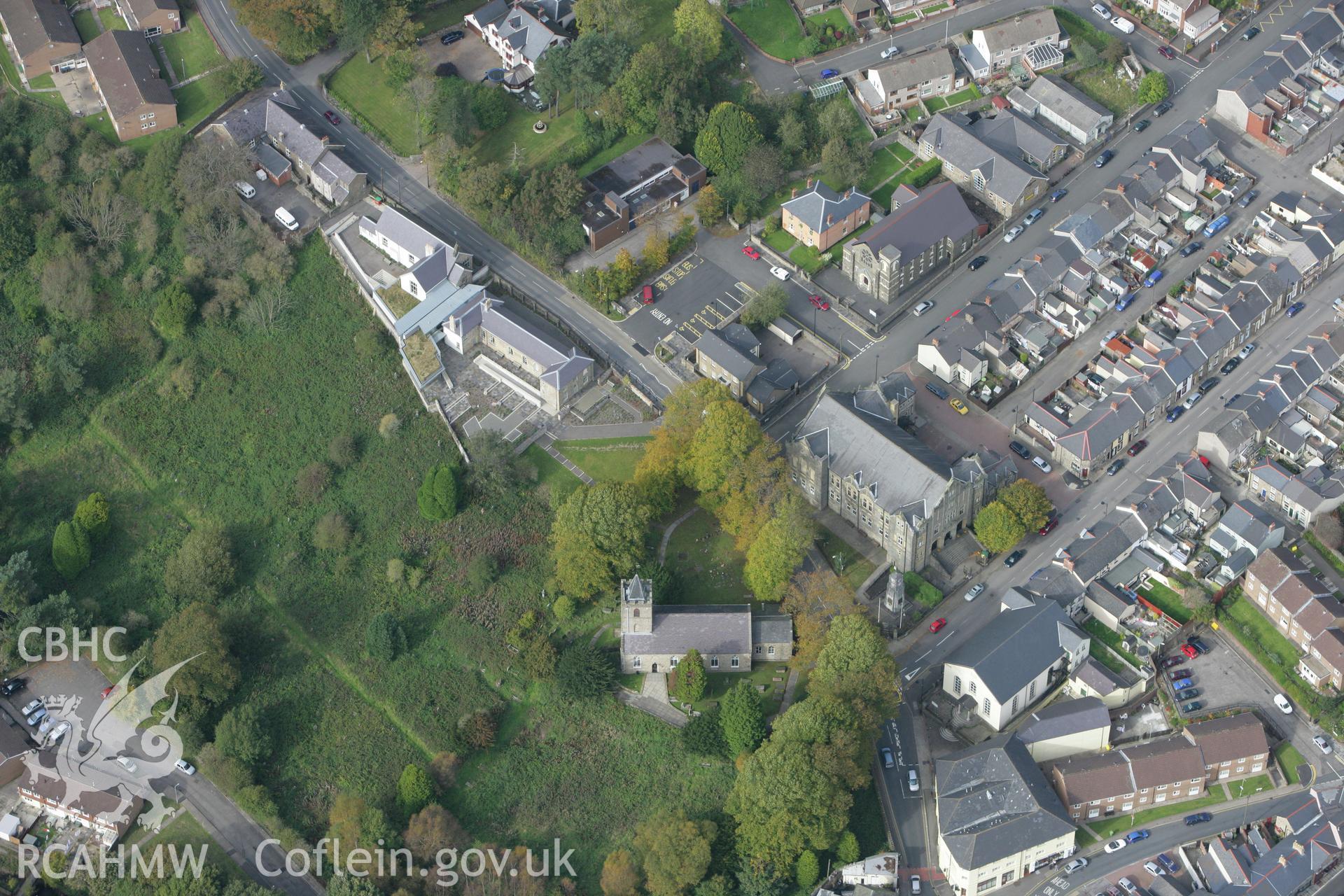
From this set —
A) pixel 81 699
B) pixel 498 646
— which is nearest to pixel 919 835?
pixel 498 646

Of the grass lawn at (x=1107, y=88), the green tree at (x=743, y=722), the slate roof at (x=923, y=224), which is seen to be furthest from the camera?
the grass lawn at (x=1107, y=88)

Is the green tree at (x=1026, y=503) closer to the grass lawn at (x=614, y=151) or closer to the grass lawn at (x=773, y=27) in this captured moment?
the grass lawn at (x=614, y=151)

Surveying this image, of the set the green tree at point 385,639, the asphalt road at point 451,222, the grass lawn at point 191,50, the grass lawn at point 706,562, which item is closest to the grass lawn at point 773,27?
the asphalt road at point 451,222

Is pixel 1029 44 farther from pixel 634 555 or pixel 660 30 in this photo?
pixel 634 555

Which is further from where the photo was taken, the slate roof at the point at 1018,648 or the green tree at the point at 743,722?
the slate roof at the point at 1018,648

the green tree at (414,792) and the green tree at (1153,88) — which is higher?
the green tree at (1153,88)

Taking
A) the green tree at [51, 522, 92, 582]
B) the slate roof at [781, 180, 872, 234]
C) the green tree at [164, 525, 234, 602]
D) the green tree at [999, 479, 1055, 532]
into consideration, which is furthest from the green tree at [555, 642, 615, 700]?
the slate roof at [781, 180, 872, 234]

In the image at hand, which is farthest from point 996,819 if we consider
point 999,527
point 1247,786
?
point 999,527

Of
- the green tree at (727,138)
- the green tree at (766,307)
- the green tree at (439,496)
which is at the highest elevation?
the green tree at (727,138)
